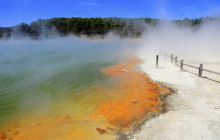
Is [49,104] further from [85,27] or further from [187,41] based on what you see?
[85,27]

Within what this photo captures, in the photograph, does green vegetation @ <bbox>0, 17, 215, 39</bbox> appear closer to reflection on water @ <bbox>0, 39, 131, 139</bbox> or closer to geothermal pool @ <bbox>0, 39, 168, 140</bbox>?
reflection on water @ <bbox>0, 39, 131, 139</bbox>

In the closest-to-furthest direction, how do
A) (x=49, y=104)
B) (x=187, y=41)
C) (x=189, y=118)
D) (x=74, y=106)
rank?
(x=189, y=118) → (x=74, y=106) → (x=49, y=104) → (x=187, y=41)

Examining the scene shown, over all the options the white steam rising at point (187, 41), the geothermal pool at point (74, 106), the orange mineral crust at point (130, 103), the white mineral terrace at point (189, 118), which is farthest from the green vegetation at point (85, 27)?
the white mineral terrace at point (189, 118)

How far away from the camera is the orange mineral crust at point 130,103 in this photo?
497 cm

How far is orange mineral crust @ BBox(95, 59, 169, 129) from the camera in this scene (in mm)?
4969

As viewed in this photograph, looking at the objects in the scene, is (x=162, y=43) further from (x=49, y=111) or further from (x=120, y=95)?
(x=49, y=111)

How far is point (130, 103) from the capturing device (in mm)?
6059

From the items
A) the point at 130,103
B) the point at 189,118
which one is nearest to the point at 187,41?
the point at 130,103

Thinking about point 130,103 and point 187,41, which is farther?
point 187,41

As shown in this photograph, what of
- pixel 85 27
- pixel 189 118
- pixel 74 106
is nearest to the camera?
pixel 189 118

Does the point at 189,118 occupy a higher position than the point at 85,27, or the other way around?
the point at 85,27

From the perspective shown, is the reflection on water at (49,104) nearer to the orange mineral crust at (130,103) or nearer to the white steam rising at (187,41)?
the orange mineral crust at (130,103)

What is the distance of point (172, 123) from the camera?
438 centimetres

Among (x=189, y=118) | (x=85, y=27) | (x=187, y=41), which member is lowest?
(x=189, y=118)
